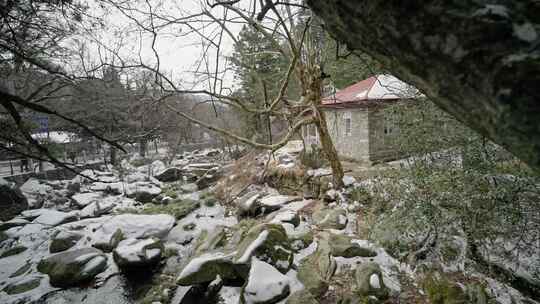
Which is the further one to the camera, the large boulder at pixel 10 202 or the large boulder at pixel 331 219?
the large boulder at pixel 10 202

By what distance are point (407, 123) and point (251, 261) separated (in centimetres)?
362

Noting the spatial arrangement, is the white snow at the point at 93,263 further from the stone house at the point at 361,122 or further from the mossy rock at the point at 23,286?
the stone house at the point at 361,122

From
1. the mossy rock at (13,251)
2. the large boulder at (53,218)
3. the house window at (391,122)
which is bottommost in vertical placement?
the mossy rock at (13,251)

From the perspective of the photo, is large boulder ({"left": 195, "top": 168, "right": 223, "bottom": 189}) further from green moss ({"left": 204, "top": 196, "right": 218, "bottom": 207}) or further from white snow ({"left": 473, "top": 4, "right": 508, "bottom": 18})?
white snow ({"left": 473, "top": 4, "right": 508, "bottom": 18})

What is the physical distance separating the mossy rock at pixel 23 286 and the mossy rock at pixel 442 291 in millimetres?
7743

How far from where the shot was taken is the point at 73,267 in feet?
19.1

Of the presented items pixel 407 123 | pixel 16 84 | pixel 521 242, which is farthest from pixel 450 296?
pixel 16 84

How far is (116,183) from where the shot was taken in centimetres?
1359

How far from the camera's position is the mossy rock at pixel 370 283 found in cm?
396

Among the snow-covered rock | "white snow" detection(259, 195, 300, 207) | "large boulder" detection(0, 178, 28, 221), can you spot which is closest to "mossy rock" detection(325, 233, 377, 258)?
"white snow" detection(259, 195, 300, 207)

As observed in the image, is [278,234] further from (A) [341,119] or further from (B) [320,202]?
(A) [341,119]

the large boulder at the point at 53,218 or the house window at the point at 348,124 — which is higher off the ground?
the house window at the point at 348,124

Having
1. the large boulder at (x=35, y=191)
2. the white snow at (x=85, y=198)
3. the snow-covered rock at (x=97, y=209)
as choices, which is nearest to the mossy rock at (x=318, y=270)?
the snow-covered rock at (x=97, y=209)

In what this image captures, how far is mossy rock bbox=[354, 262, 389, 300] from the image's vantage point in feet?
13.0
